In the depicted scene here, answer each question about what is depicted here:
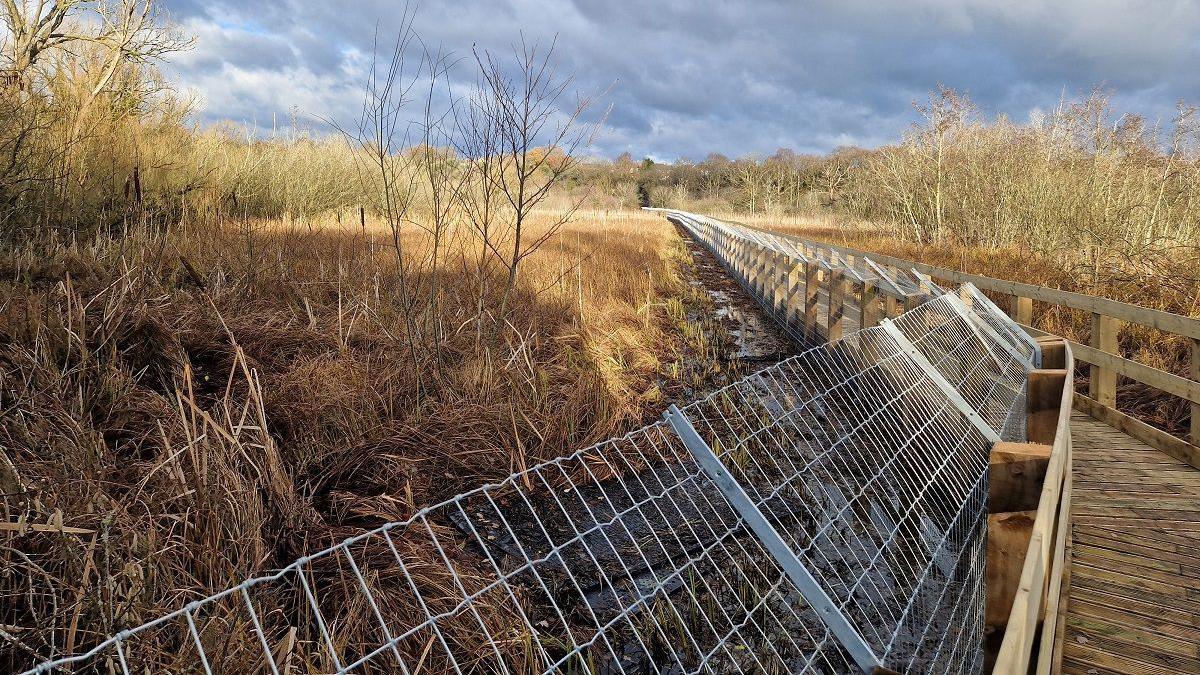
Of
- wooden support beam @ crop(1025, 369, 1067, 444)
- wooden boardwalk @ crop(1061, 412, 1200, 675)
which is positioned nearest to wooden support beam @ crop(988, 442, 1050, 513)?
wooden boardwalk @ crop(1061, 412, 1200, 675)

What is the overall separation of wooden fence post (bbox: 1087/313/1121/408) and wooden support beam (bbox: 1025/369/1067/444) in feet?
9.24

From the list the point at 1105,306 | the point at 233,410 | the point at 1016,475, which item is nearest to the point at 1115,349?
the point at 1105,306

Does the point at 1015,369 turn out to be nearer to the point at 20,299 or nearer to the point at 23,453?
the point at 23,453

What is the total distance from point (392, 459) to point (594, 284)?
233 inches

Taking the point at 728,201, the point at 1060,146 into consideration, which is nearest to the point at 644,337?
the point at 1060,146

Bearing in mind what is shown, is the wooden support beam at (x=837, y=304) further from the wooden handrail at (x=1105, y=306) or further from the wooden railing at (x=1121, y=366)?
the wooden handrail at (x=1105, y=306)

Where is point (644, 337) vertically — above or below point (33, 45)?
below

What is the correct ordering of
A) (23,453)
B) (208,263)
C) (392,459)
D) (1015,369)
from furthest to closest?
1. (208,263)
2. (1015,369)
3. (392,459)
4. (23,453)

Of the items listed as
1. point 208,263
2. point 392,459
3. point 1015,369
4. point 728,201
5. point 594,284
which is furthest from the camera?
point 728,201

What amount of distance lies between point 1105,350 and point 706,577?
3.99 meters

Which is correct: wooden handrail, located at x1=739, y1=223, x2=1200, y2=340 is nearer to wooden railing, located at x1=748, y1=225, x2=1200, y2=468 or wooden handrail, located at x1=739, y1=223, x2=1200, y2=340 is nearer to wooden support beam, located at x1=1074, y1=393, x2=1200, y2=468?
wooden railing, located at x1=748, y1=225, x2=1200, y2=468

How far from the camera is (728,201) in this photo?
209 ft

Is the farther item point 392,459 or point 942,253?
point 942,253

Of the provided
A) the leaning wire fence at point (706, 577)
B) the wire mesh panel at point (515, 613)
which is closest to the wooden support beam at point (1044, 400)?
the leaning wire fence at point (706, 577)
